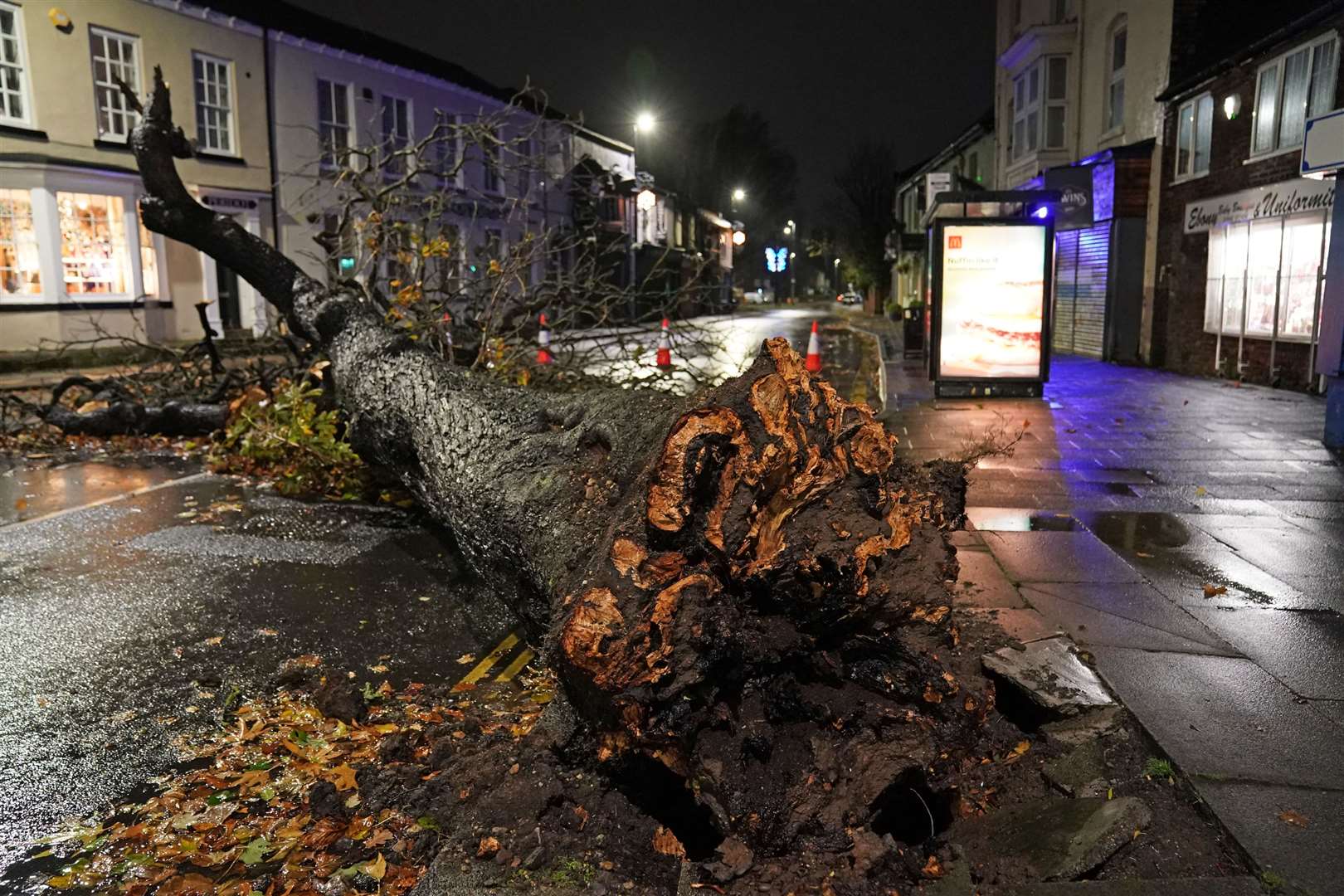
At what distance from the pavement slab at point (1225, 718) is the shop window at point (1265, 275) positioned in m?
12.2

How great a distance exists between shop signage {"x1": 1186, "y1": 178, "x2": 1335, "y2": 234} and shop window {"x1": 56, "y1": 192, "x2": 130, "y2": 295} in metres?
22.4

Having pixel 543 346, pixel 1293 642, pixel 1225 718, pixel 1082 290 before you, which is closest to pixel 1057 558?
pixel 1293 642

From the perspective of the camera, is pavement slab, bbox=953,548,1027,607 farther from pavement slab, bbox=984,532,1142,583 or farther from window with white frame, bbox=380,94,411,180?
window with white frame, bbox=380,94,411,180

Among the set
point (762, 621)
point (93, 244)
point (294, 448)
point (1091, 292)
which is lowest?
point (294, 448)

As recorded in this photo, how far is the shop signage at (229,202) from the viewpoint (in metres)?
22.0

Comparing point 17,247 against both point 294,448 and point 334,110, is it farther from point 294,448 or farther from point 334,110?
point 294,448

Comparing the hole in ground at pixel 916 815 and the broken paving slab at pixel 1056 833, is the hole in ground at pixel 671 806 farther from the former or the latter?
the broken paving slab at pixel 1056 833

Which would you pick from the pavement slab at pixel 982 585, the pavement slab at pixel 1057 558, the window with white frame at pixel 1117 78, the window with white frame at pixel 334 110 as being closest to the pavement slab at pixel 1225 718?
the pavement slab at pixel 982 585

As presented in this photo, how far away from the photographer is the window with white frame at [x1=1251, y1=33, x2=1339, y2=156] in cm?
1286

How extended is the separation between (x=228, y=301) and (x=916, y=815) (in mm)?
23709

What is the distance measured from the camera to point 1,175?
1817 cm

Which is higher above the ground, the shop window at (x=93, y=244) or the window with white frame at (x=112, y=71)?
the window with white frame at (x=112, y=71)

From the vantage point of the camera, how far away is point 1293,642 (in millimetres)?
4246

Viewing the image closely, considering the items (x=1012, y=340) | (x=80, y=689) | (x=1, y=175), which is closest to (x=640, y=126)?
(x=1, y=175)
